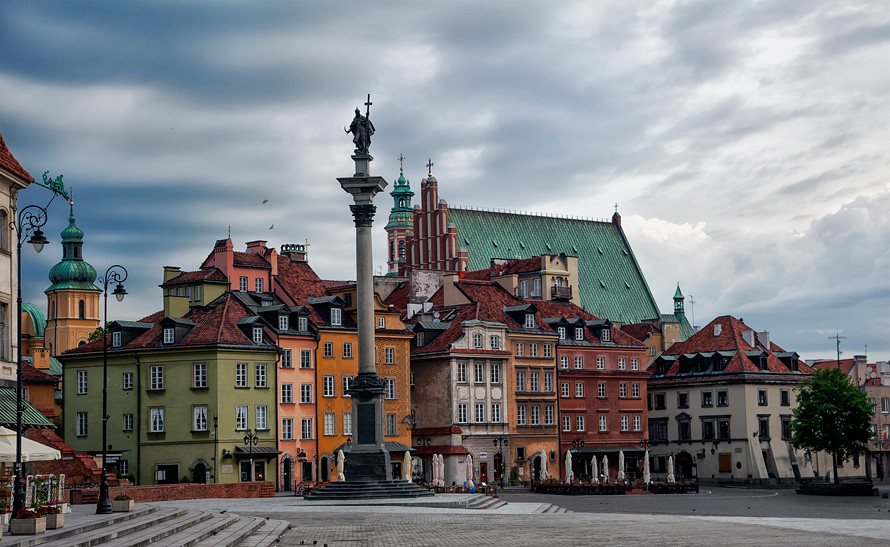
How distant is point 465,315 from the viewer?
353ft

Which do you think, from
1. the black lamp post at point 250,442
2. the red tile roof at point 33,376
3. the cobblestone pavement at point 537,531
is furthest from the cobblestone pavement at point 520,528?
the red tile roof at point 33,376

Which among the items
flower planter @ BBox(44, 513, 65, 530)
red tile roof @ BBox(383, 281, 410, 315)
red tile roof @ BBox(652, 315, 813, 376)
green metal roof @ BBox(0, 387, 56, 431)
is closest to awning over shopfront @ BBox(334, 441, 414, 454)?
red tile roof @ BBox(383, 281, 410, 315)

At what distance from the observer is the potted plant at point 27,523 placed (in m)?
33.3

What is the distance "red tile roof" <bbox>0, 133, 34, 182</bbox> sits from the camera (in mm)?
49553

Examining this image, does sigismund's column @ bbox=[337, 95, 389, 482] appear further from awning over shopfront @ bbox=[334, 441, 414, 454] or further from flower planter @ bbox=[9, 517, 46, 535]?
flower planter @ bbox=[9, 517, 46, 535]

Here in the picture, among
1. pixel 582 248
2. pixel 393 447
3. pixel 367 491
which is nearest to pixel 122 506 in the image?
pixel 367 491

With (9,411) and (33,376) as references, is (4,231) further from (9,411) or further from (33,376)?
(33,376)

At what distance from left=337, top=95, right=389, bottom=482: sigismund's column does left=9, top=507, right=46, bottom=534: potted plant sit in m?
30.7

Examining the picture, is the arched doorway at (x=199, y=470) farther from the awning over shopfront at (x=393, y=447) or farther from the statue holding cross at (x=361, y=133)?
the statue holding cross at (x=361, y=133)

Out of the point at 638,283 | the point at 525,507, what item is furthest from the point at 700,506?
the point at 638,283

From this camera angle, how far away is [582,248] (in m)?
151

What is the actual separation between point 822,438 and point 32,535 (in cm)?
8043

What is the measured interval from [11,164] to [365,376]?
21220mm

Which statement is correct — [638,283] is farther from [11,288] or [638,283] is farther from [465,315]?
[11,288]
